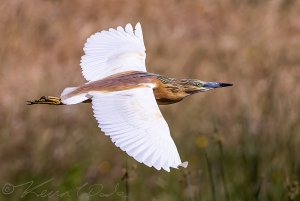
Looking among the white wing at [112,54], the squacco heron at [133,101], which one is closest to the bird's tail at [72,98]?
the squacco heron at [133,101]

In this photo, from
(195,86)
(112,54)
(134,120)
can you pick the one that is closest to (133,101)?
(134,120)

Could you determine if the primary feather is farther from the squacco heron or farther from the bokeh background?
the bokeh background

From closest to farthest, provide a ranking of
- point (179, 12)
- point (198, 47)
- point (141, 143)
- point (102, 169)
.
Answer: point (141, 143) < point (102, 169) < point (198, 47) < point (179, 12)

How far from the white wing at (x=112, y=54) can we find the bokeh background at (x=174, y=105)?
345 mm

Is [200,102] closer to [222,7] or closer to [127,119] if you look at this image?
[222,7]

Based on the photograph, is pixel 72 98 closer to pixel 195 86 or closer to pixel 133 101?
pixel 133 101

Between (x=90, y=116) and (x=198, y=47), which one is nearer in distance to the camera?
(x=90, y=116)

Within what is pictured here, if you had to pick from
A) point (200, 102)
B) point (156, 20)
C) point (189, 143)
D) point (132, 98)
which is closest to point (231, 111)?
point (200, 102)

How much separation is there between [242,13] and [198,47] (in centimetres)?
78

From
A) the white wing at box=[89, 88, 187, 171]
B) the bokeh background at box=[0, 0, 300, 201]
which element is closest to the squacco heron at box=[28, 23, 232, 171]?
the white wing at box=[89, 88, 187, 171]

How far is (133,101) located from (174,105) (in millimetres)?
3114

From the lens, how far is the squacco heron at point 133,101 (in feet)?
6.97

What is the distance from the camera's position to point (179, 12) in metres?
7.05

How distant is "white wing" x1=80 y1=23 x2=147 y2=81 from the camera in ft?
8.68
